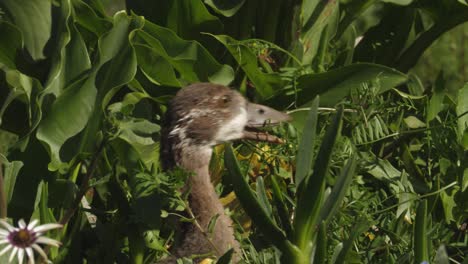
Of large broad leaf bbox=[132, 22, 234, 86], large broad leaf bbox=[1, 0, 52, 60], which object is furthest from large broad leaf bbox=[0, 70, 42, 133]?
large broad leaf bbox=[132, 22, 234, 86]

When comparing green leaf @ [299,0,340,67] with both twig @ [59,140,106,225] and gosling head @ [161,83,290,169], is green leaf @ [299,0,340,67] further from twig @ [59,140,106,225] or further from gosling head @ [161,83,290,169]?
twig @ [59,140,106,225]

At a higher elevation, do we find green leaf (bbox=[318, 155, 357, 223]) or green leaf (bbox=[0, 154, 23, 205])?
green leaf (bbox=[318, 155, 357, 223])

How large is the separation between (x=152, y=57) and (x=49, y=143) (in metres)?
0.63

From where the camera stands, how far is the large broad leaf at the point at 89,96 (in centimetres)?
452

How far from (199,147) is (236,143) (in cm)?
62

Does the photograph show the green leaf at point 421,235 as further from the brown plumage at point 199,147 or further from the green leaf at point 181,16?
the green leaf at point 181,16

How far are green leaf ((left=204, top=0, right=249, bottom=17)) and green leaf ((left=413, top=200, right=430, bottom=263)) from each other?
191cm

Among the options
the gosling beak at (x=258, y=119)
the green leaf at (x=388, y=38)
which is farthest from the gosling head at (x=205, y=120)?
the green leaf at (x=388, y=38)

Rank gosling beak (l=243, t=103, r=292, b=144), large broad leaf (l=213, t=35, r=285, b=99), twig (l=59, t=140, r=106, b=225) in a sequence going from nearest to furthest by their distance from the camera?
1. twig (l=59, t=140, r=106, b=225)
2. gosling beak (l=243, t=103, r=292, b=144)
3. large broad leaf (l=213, t=35, r=285, b=99)

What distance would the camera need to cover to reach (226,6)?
523cm

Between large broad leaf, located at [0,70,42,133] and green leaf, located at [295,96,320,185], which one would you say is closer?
green leaf, located at [295,96,320,185]

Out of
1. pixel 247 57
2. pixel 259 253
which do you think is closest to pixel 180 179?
pixel 259 253

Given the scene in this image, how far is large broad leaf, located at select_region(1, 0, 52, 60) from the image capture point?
16.3 feet

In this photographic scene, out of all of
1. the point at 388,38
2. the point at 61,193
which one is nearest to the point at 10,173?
the point at 61,193
